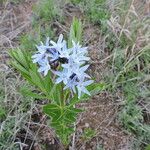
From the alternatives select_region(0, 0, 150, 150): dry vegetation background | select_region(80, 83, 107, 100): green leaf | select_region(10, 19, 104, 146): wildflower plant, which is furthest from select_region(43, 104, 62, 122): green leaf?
select_region(0, 0, 150, 150): dry vegetation background

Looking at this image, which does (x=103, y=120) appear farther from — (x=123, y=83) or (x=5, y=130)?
(x=5, y=130)

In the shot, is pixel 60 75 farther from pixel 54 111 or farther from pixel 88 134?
pixel 88 134

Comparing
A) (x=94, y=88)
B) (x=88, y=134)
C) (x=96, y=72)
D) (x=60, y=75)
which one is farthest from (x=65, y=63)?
(x=96, y=72)

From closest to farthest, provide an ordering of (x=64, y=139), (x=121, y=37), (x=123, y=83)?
(x=64, y=139), (x=123, y=83), (x=121, y=37)

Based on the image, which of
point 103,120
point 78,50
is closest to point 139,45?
point 103,120

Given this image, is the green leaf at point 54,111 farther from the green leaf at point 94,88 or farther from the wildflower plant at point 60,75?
the green leaf at point 94,88

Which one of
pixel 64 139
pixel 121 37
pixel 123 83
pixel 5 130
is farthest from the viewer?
pixel 121 37
